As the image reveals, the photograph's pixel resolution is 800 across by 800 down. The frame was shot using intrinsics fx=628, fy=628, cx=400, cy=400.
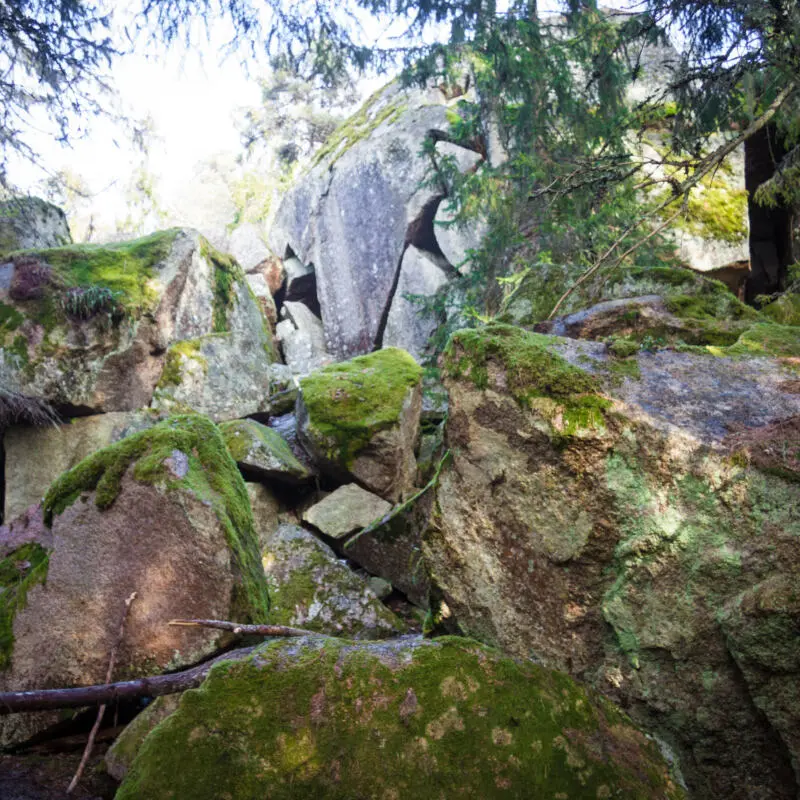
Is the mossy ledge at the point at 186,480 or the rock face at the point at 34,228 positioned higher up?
the rock face at the point at 34,228

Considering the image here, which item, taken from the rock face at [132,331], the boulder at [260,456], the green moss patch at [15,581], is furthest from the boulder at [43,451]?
the green moss patch at [15,581]

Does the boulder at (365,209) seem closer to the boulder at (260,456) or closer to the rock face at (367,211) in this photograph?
the rock face at (367,211)

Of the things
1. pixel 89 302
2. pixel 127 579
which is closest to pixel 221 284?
pixel 89 302

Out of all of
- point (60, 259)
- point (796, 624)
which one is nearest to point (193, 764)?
point (796, 624)

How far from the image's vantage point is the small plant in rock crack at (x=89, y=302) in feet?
31.2

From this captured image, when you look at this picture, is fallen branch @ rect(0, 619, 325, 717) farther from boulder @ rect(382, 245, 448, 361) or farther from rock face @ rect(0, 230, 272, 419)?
boulder @ rect(382, 245, 448, 361)

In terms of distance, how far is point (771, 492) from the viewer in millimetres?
3156

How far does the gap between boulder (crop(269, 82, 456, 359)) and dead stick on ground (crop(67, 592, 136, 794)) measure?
1261 centimetres

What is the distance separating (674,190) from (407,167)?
471 inches

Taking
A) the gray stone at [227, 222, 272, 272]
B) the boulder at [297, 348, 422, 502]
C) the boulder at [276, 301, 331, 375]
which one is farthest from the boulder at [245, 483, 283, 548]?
the gray stone at [227, 222, 272, 272]

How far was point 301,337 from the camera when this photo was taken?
57.3 feet

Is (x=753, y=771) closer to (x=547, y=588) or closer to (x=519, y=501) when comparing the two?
(x=547, y=588)

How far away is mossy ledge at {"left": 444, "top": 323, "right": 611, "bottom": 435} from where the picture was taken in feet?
11.9

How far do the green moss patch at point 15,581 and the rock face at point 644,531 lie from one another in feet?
9.40
